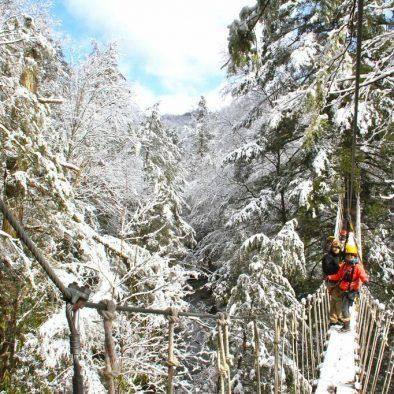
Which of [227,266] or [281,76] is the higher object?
[281,76]

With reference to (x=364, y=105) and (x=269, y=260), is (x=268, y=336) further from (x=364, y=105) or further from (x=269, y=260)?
(x=364, y=105)

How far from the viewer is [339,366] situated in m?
3.64

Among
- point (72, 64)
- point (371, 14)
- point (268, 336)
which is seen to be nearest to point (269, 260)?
point (268, 336)

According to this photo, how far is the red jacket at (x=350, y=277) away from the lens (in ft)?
15.5

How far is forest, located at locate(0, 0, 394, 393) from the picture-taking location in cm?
510

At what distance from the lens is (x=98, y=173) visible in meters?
10.5

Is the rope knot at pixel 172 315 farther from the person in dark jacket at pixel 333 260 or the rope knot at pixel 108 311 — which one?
the person in dark jacket at pixel 333 260

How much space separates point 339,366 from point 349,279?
136cm

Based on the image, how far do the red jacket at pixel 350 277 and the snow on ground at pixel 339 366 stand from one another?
0.55 meters

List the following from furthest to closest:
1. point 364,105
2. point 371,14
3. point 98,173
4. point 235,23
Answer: point 98,173 < point 371,14 < point 364,105 < point 235,23

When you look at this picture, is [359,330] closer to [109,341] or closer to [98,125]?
[109,341]

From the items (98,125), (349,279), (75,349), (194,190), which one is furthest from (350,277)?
(194,190)

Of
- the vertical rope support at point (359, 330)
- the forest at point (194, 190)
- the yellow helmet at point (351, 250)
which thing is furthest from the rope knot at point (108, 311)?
the yellow helmet at point (351, 250)

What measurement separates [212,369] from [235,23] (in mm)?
7413
